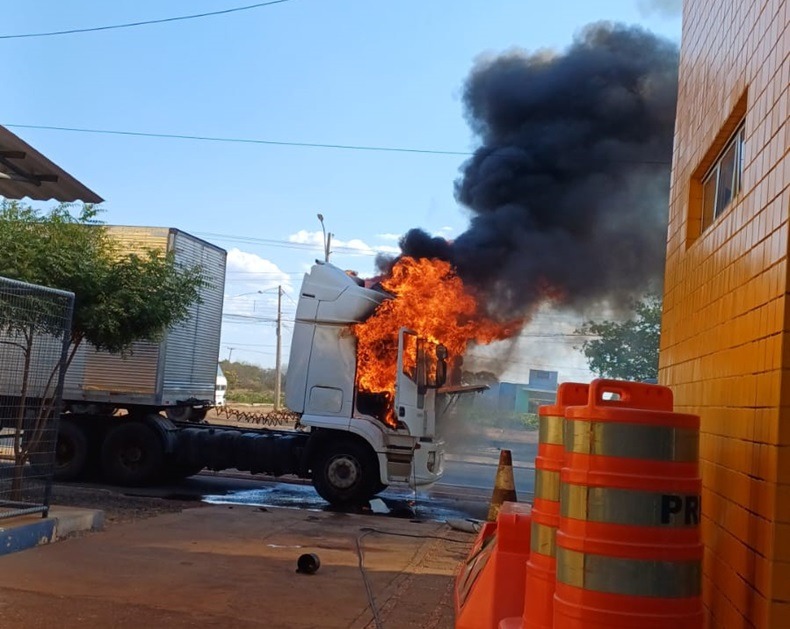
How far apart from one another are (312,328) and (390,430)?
191 centimetres

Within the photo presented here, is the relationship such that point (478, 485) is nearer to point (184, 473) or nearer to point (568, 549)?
point (184, 473)

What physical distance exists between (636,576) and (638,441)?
1.41 ft

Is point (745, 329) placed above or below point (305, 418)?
above

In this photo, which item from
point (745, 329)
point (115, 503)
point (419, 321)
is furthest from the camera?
point (419, 321)

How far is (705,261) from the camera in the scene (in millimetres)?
4461

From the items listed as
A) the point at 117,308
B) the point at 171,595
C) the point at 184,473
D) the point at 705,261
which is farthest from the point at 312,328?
the point at 705,261

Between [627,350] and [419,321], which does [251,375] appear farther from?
[419,321]

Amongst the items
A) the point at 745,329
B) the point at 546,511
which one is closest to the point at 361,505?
the point at 546,511

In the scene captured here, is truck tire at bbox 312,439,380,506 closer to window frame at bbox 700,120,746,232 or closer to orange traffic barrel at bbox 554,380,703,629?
window frame at bbox 700,120,746,232

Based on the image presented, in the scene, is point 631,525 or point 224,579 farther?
point 224,579

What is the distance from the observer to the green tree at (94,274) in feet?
31.5

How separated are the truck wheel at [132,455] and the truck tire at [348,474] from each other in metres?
2.94

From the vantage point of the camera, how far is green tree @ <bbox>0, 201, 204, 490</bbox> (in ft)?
31.5

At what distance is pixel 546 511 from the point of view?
125 inches
